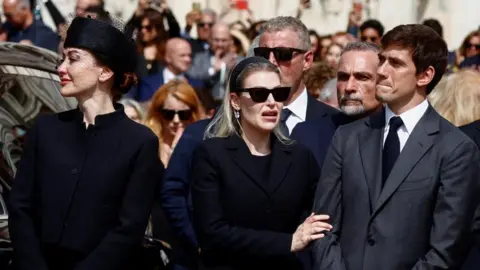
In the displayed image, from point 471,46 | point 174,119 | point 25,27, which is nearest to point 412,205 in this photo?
point 174,119

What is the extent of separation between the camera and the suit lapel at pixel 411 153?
7.35 m

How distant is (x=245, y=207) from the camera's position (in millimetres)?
8008

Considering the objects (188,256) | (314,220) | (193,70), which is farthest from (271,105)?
(193,70)

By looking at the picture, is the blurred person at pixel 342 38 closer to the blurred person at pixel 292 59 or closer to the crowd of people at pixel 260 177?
the blurred person at pixel 292 59

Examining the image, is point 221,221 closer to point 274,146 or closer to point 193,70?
point 274,146

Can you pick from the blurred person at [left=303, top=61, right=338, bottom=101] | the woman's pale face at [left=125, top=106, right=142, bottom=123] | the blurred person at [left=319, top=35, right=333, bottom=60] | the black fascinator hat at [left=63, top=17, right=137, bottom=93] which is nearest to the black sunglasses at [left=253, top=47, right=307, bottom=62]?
the black fascinator hat at [left=63, top=17, right=137, bottom=93]

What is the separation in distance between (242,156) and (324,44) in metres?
8.53

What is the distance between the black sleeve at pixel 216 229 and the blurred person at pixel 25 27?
6457mm

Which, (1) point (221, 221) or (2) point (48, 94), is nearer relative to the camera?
(1) point (221, 221)

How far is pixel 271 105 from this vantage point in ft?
26.9

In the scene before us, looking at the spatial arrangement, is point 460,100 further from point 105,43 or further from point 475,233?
point 105,43

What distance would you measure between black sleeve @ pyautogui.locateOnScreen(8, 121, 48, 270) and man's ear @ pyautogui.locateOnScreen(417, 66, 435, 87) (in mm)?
2012

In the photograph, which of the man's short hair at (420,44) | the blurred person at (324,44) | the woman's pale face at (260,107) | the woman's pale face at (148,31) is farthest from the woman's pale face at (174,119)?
the blurred person at (324,44)

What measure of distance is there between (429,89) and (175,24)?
25.4 ft
